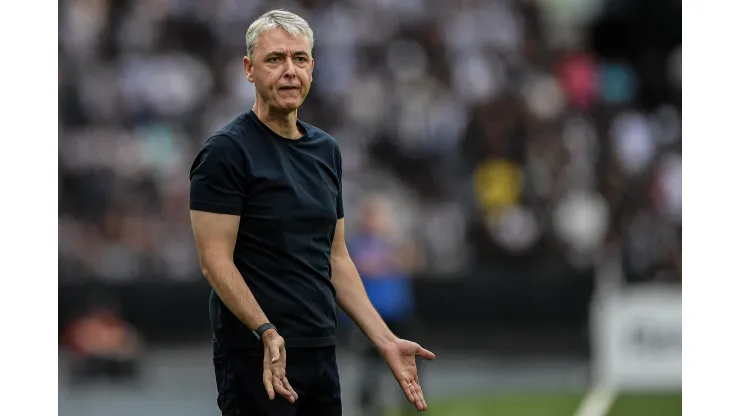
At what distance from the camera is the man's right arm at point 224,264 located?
5.19 metres

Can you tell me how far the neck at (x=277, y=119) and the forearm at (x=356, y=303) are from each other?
59 cm

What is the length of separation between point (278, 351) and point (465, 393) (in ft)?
36.5

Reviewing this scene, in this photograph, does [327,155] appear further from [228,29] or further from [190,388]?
[228,29]

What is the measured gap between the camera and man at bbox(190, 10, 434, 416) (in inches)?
207

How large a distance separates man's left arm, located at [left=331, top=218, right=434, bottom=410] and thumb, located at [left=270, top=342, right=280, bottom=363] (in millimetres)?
637

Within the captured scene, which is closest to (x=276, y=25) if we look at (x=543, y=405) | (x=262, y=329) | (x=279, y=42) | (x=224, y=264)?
(x=279, y=42)

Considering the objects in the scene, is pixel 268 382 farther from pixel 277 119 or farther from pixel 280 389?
pixel 277 119

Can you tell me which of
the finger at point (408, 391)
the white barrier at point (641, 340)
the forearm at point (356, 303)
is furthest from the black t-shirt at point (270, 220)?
the white barrier at point (641, 340)

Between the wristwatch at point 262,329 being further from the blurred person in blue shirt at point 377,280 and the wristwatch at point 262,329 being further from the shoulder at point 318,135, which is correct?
the blurred person in blue shirt at point 377,280

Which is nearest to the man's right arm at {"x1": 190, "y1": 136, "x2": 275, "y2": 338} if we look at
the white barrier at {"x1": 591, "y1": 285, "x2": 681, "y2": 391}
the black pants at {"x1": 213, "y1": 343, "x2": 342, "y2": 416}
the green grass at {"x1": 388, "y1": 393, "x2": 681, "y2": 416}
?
the black pants at {"x1": 213, "y1": 343, "x2": 342, "y2": 416}

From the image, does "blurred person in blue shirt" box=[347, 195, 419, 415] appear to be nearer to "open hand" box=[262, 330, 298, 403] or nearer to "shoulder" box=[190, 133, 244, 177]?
"shoulder" box=[190, 133, 244, 177]

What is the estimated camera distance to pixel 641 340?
54.5 ft

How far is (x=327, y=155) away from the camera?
5.63 meters
